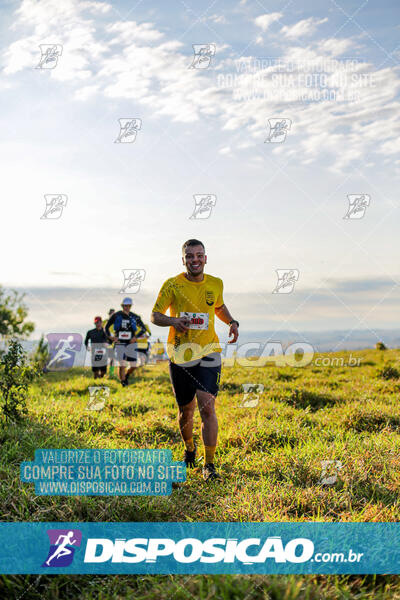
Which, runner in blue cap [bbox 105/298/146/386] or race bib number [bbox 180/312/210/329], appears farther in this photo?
runner in blue cap [bbox 105/298/146/386]

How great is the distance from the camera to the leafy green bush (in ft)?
21.5

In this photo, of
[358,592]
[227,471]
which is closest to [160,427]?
[227,471]

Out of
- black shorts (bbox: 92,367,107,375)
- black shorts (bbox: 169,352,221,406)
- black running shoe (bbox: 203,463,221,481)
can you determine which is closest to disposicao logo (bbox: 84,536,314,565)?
black running shoe (bbox: 203,463,221,481)

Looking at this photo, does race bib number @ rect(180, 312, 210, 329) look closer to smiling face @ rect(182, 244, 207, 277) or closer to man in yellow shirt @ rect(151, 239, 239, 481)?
man in yellow shirt @ rect(151, 239, 239, 481)

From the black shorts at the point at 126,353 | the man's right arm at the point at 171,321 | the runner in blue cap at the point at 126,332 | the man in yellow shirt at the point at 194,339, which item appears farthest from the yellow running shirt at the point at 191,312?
the runner in blue cap at the point at 126,332

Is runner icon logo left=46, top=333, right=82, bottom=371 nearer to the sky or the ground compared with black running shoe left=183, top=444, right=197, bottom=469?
nearer to the sky

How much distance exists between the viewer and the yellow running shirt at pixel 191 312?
545cm

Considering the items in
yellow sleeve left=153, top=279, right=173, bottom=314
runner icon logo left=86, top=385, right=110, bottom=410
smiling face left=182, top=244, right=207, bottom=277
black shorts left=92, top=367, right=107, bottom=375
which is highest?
smiling face left=182, top=244, right=207, bottom=277

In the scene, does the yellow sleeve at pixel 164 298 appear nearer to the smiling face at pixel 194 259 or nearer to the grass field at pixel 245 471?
the smiling face at pixel 194 259

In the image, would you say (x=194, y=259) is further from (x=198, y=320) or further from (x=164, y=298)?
(x=198, y=320)

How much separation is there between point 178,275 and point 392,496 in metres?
3.25

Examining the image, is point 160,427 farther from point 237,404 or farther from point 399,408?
point 399,408

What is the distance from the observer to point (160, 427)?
23.0 ft

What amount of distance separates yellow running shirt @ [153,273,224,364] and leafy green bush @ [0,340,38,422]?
95.0 inches
